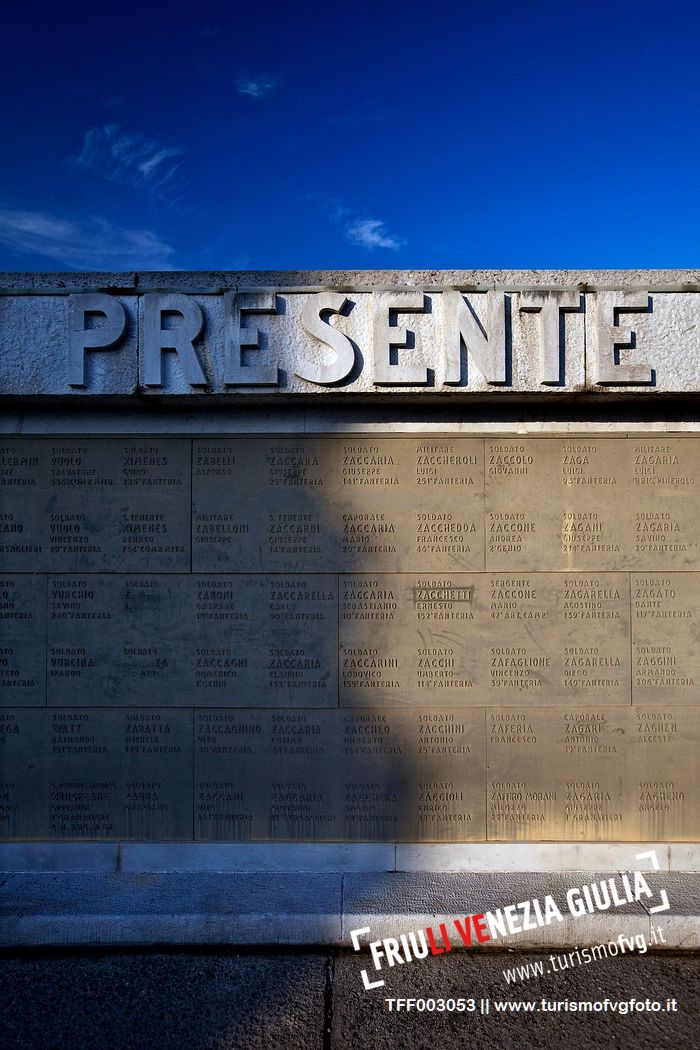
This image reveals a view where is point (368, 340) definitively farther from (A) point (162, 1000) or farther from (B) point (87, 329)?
(A) point (162, 1000)

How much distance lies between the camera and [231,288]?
518 centimetres

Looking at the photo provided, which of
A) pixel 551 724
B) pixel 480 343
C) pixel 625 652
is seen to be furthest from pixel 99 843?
pixel 480 343

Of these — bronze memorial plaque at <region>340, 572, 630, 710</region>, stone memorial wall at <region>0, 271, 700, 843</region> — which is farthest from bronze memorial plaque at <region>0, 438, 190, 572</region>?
bronze memorial plaque at <region>340, 572, 630, 710</region>

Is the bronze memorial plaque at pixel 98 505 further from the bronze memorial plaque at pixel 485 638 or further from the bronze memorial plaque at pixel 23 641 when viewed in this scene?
the bronze memorial plaque at pixel 485 638

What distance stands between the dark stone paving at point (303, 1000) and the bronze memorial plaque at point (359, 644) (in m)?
0.97

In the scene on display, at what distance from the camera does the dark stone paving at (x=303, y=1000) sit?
3.81 meters

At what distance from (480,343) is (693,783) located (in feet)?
13.3

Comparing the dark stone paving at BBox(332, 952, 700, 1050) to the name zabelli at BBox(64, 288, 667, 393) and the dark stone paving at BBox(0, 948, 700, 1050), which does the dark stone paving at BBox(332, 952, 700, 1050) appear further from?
the name zabelli at BBox(64, 288, 667, 393)

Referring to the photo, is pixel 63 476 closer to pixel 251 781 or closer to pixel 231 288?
pixel 231 288

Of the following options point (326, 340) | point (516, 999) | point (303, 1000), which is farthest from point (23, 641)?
point (516, 999)

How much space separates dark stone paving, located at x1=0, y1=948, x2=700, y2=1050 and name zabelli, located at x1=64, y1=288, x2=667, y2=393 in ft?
14.0

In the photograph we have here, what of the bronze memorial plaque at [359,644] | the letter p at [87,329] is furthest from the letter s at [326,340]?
the letter p at [87,329]

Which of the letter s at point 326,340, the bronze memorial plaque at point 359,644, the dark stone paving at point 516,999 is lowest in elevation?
the dark stone paving at point 516,999

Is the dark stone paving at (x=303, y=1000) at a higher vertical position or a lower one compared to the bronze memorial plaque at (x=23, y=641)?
lower
